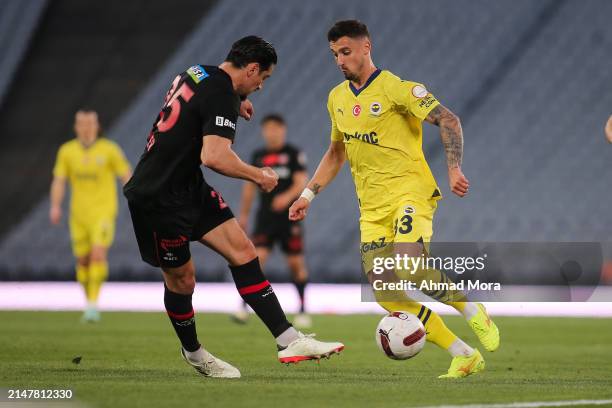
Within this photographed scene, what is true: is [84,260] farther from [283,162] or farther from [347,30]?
[347,30]

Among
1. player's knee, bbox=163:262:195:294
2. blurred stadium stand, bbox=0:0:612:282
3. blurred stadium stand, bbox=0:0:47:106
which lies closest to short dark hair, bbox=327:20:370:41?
player's knee, bbox=163:262:195:294

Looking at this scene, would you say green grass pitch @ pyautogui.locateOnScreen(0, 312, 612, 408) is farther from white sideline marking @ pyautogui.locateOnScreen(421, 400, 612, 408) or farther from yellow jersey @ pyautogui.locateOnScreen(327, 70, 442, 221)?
yellow jersey @ pyautogui.locateOnScreen(327, 70, 442, 221)

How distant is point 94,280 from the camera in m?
12.6

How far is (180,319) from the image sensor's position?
21.7 ft

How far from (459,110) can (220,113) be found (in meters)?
14.6

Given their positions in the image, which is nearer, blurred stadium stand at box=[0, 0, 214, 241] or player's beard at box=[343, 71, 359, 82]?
player's beard at box=[343, 71, 359, 82]

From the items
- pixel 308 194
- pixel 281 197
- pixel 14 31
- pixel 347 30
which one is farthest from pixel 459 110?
pixel 347 30

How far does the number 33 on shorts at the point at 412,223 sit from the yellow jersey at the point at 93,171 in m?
7.03

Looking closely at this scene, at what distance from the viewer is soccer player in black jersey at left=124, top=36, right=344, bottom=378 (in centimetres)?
629

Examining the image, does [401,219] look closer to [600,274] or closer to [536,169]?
[600,274]

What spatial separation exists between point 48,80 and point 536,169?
9.39m

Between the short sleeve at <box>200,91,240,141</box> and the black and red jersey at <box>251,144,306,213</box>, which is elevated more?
the black and red jersey at <box>251,144,306,213</box>

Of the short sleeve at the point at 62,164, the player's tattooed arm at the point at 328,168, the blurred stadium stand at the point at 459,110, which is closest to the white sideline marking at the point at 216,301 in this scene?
the blurred stadium stand at the point at 459,110

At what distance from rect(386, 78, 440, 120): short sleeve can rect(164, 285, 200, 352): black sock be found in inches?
64.6
